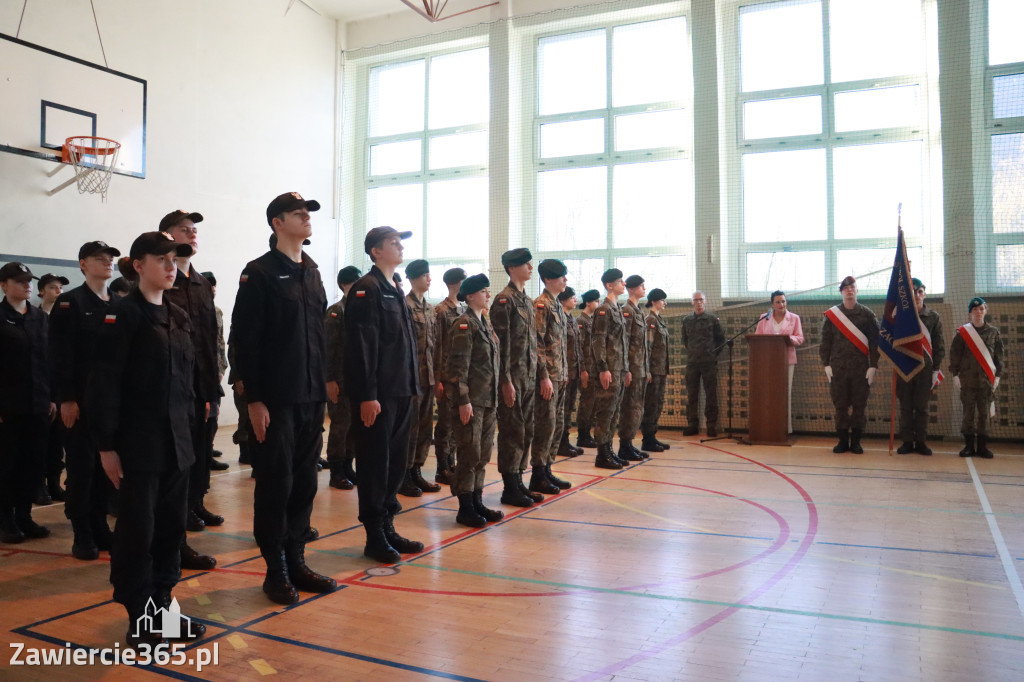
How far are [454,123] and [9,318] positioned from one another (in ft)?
27.3

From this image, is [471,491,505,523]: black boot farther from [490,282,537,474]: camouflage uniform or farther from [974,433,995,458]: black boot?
[974,433,995,458]: black boot

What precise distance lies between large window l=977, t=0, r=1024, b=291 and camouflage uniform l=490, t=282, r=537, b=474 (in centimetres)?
647

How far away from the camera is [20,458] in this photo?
416 cm

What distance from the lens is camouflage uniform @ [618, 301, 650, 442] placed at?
677 cm

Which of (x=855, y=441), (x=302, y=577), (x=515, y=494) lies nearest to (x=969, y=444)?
(x=855, y=441)

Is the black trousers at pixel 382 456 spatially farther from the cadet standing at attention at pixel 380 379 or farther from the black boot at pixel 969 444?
the black boot at pixel 969 444

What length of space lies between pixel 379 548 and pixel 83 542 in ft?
4.89

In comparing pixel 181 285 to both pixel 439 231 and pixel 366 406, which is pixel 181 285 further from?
pixel 439 231

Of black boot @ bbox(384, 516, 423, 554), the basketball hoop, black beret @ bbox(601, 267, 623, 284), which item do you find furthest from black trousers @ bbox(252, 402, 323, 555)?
the basketball hoop

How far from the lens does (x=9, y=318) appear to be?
433 cm

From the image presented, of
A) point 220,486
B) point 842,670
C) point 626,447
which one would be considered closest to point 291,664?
point 842,670

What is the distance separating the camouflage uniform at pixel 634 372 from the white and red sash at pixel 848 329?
7.75 ft

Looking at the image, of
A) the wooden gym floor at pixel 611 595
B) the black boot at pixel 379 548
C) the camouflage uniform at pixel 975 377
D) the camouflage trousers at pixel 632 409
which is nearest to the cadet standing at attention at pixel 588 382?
the camouflage trousers at pixel 632 409

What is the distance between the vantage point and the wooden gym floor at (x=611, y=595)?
7.93ft
